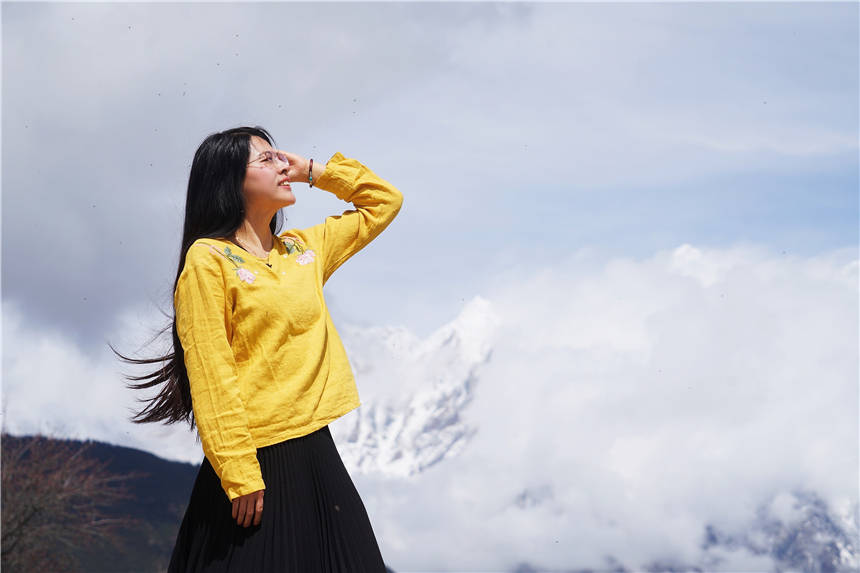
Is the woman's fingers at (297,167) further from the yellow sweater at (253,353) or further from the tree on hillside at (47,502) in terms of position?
the tree on hillside at (47,502)

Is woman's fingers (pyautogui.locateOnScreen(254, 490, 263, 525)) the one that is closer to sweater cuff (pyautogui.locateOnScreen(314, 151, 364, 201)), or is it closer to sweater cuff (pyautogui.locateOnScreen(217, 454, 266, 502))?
sweater cuff (pyautogui.locateOnScreen(217, 454, 266, 502))

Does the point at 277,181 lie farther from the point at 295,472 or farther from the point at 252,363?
the point at 295,472

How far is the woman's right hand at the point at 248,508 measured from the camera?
2447 mm

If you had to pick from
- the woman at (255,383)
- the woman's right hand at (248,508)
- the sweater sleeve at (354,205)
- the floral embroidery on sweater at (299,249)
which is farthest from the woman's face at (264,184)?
the woman's right hand at (248,508)

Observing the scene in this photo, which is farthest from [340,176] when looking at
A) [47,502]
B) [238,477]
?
[47,502]

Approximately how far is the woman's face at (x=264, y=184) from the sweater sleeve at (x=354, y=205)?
0.73 ft

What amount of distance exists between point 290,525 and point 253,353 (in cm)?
48

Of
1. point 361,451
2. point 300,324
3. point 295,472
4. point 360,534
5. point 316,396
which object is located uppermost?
point 300,324

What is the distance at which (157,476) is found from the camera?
22156mm

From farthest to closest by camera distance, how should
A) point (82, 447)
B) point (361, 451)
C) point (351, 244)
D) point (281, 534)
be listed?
1. point (361, 451)
2. point (82, 447)
3. point (351, 244)
4. point (281, 534)

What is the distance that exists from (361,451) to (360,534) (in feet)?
640

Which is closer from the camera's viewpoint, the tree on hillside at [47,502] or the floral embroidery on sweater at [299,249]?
the floral embroidery on sweater at [299,249]

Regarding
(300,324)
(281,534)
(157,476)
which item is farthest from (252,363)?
(157,476)

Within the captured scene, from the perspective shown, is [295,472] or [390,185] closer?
[295,472]
